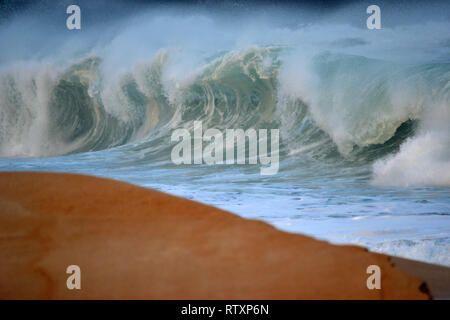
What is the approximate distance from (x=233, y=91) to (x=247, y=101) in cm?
34

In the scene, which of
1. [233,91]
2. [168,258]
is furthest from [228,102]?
[168,258]

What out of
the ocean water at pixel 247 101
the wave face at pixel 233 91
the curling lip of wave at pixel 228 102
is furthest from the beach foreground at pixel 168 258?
the curling lip of wave at pixel 228 102

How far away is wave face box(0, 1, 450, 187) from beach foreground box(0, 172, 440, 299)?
10.4 feet

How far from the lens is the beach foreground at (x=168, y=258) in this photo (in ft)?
5.14

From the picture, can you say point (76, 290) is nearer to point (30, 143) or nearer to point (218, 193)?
point (218, 193)

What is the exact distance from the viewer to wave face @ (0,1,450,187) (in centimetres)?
594

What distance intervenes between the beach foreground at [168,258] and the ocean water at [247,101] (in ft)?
3.82

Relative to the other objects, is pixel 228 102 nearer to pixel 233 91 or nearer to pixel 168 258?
pixel 233 91

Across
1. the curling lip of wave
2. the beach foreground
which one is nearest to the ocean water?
the curling lip of wave

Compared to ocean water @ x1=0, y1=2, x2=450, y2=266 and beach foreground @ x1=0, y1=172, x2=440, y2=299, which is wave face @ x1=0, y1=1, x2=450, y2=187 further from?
beach foreground @ x1=0, y1=172, x2=440, y2=299

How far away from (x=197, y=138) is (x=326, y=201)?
3.52 meters

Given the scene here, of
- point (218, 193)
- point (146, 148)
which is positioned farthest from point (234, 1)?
point (218, 193)

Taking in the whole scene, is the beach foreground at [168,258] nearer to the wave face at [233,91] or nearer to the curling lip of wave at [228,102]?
the wave face at [233,91]

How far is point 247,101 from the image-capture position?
7.24 metres
